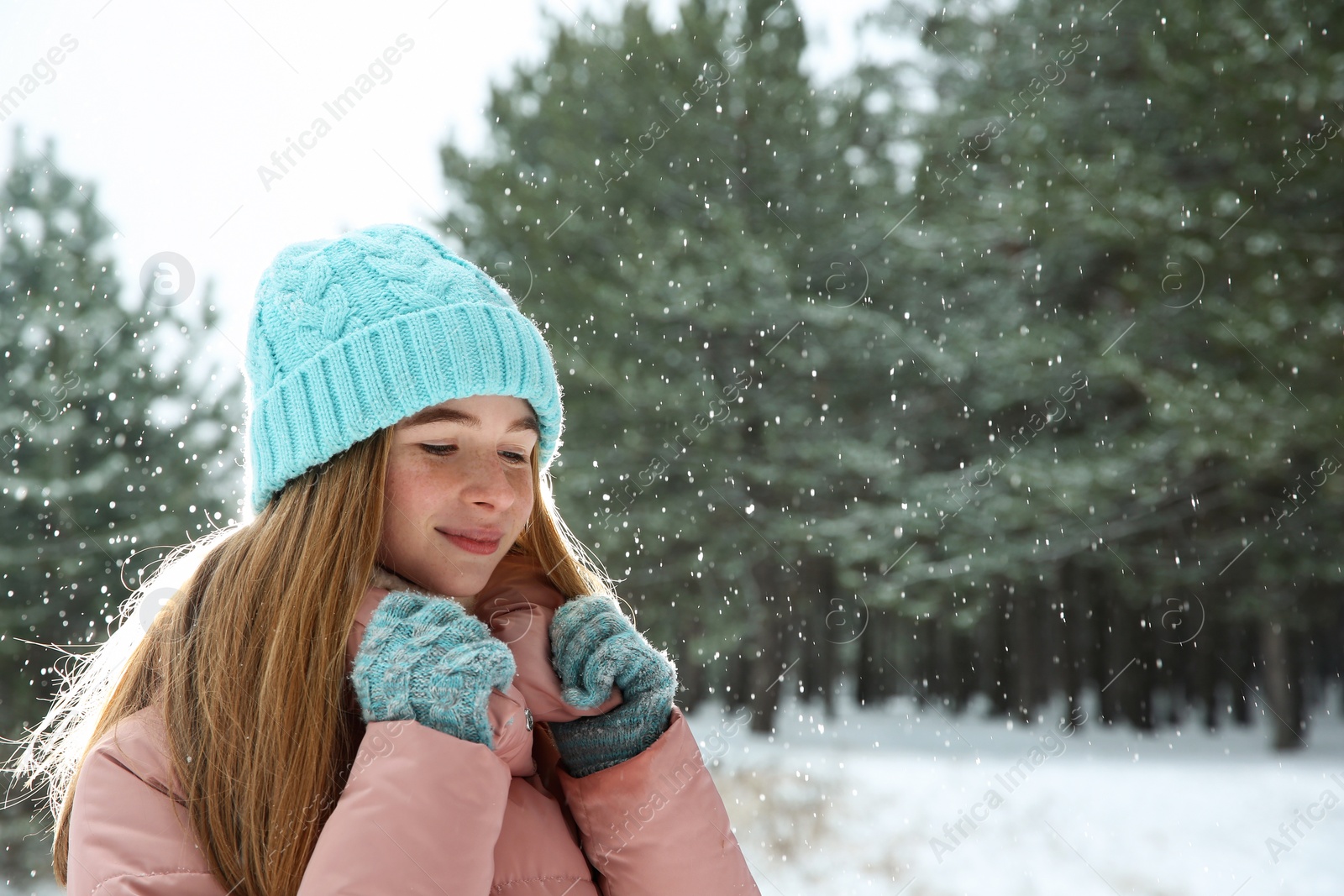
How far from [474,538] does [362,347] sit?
23 centimetres

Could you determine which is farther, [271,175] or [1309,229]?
[1309,229]

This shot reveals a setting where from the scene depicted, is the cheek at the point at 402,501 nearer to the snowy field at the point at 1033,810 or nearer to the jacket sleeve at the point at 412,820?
the jacket sleeve at the point at 412,820

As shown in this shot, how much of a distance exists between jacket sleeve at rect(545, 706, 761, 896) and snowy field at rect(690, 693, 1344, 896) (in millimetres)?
4517

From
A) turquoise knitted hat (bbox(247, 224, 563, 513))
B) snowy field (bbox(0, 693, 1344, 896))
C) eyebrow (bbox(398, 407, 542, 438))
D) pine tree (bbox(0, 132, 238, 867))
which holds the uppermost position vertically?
turquoise knitted hat (bbox(247, 224, 563, 513))

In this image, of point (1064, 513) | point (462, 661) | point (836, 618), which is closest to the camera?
point (462, 661)

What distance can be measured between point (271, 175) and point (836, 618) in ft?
29.7

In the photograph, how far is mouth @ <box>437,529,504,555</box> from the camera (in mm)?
1079

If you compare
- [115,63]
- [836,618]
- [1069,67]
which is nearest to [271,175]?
[115,63]

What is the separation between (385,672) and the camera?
2.98 ft

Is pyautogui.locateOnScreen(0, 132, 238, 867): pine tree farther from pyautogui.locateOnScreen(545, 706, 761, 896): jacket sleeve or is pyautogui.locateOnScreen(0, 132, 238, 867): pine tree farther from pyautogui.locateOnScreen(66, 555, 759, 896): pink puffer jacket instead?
pyautogui.locateOnScreen(545, 706, 761, 896): jacket sleeve

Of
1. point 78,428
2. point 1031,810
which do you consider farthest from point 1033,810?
point 78,428

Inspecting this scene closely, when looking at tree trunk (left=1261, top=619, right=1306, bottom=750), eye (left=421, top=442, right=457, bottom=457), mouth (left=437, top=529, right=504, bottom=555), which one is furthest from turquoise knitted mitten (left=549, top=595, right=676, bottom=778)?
tree trunk (left=1261, top=619, right=1306, bottom=750)

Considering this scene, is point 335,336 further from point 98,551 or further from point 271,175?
point 98,551

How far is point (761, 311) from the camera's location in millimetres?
8430
